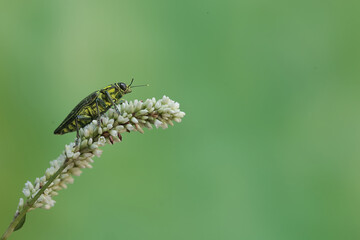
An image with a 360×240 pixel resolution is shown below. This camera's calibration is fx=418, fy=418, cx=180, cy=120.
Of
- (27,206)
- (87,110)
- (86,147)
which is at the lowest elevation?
(27,206)

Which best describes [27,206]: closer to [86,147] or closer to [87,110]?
[86,147]

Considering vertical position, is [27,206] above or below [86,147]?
below

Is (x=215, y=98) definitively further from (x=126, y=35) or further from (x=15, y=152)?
(x=15, y=152)

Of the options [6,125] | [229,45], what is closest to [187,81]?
[229,45]

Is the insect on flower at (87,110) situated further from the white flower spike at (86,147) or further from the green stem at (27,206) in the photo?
the green stem at (27,206)

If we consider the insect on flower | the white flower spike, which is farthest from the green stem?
the insect on flower

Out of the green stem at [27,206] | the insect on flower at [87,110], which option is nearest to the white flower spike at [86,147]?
the green stem at [27,206]

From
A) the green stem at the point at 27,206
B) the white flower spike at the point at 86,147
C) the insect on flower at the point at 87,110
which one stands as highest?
the insect on flower at the point at 87,110

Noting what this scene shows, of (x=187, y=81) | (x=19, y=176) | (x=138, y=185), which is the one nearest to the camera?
(x=19, y=176)

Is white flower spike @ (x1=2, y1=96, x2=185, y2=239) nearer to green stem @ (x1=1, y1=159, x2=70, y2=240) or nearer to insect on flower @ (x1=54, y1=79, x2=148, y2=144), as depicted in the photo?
green stem @ (x1=1, y1=159, x2=70, y2=240)

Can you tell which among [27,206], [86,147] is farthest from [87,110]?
[27,206]

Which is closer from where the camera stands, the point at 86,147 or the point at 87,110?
the point at 86,147
